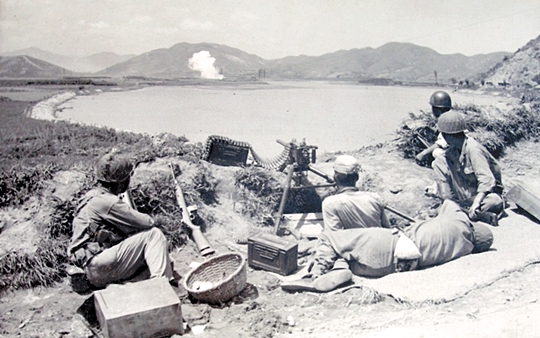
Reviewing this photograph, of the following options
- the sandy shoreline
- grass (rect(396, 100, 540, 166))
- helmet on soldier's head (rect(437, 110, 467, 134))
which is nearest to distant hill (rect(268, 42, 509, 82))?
the sandy shoreline

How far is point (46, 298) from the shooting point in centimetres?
469

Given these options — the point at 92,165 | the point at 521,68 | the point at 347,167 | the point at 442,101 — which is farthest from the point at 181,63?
the point at 347,167

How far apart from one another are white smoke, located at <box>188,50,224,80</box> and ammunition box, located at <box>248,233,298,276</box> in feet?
188

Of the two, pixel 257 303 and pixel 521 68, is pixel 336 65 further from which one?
pixel 257 303

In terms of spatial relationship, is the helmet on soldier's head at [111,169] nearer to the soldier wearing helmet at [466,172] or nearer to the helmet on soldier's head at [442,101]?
the soldier wearing helmet at [466,172]

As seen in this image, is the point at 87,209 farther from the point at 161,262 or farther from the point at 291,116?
the point at 291,116

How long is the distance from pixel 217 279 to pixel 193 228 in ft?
3.83

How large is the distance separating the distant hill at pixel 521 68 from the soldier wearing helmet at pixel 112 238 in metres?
38.6

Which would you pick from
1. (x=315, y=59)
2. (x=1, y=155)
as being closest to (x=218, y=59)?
(x=315, y=59)

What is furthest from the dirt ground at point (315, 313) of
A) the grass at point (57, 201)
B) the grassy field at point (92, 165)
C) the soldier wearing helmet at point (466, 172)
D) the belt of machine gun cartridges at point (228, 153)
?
the belt of machine gun cartridges at point (228, 153)

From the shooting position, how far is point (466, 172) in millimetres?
6652

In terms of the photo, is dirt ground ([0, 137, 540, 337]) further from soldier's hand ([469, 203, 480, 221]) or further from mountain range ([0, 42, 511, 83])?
mountain range ([0, 42, 511, 83])

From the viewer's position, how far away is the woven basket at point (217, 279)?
4.33 metres

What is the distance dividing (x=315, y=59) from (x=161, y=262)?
329ft
